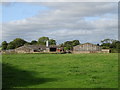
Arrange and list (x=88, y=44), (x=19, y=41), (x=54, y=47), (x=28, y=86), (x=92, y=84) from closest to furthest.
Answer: (x=28, y=86)
(x=92, y=84)
(x=88, y=44)
(x=54, y=47)
(x=19, y=41)

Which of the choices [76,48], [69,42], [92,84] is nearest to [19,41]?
[69,42]

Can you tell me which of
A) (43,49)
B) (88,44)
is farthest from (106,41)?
(43,49)

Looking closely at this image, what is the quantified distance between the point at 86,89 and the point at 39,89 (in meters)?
1.70

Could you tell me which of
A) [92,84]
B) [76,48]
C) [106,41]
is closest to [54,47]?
[76,48]

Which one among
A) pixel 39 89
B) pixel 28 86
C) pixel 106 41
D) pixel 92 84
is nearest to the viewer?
pixel 39 89

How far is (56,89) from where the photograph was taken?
329 inches

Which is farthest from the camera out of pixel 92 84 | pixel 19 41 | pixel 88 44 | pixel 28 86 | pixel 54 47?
pixel 19 41

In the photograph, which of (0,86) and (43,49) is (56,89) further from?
(43,49)

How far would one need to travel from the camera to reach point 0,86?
8.73 meters

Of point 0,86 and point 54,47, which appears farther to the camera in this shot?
point 54,47

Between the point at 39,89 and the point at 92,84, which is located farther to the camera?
the point at 92,84

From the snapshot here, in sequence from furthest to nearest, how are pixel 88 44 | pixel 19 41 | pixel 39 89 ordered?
pixel 19 41 < pixel 88 44 < pixel 39 89

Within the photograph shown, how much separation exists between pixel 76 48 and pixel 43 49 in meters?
12.0

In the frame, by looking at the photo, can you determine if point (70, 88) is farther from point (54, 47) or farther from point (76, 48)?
point (54, 47)
